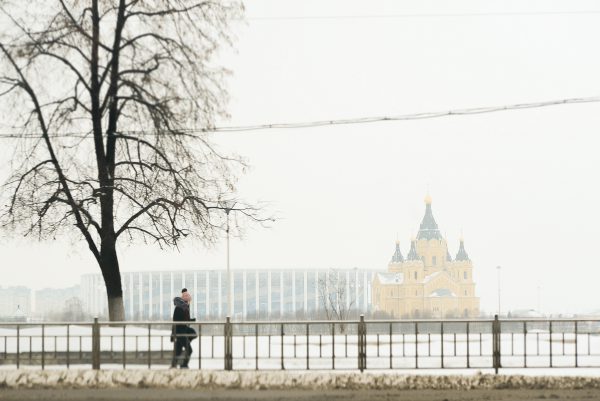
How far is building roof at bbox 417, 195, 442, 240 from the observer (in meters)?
191

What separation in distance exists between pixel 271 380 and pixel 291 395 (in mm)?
1549

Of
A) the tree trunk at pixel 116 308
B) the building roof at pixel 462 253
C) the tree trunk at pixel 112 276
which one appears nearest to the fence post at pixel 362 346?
the tree trunk at pixel 112 276

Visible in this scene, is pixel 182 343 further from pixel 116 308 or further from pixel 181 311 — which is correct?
pixel 116 308

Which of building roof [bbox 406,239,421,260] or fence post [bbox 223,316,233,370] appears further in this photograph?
building roof [bbox 406,239,421,260]

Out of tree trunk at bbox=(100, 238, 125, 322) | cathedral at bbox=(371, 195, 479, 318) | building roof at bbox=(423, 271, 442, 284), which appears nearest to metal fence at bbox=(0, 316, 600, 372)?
tree trunk at bbox=(100, 238, 125, 322)

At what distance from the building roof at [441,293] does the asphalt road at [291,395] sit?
169332mm

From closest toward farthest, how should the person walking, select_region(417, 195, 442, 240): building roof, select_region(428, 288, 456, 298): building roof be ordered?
1. the person walking
2. select_region(428, 288, 456, 298): building roof
3. select_region(417, 195, 442, 240): building roof

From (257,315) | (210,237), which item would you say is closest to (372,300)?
(257,315)

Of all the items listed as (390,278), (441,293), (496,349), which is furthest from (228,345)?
(390,278)

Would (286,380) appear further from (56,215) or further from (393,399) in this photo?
(56,215)

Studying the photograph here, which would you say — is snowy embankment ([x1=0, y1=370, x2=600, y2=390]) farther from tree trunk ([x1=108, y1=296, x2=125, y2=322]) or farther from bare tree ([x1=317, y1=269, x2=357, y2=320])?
bare tree ([x1=317, y1=269, x2=357, y2=320])

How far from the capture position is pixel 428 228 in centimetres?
19212

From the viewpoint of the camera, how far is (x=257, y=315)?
7283 inches

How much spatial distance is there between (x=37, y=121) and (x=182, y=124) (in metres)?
3.68
